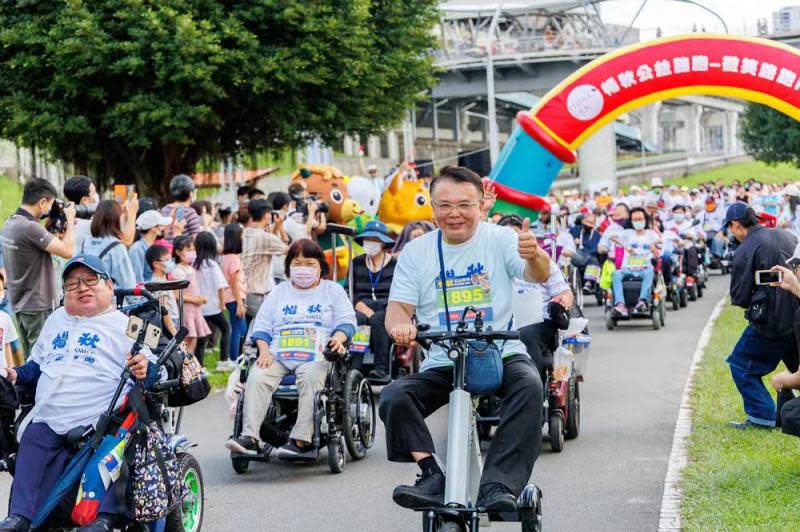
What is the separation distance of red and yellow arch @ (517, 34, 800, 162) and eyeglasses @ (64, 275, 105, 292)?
1103 centimetres

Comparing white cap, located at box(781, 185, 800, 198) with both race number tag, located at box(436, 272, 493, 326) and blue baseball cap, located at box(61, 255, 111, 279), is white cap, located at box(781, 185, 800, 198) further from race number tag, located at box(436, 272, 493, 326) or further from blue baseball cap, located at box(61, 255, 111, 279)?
blue baseball cap, located at box(61, 255, 111, 279)

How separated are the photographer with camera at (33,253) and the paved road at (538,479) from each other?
1.61m

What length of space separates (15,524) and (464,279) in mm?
2326

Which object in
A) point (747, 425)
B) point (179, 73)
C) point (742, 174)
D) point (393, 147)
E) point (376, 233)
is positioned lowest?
point (747, 425)

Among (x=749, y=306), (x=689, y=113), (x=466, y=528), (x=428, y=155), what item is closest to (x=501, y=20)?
(x=428, y=155)

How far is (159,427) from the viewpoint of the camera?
675 cm

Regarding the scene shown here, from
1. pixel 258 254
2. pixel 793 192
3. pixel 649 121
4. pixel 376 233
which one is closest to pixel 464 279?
pixel 376 233

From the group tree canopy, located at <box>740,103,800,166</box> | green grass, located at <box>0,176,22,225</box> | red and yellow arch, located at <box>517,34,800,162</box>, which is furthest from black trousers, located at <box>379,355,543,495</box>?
tree canopy, located at <box>740,103,800,166</box>

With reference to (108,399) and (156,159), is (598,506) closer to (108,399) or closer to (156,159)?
(108,399)

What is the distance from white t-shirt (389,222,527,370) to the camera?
251 inches

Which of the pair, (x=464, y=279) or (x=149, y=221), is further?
(x=149, y=221)

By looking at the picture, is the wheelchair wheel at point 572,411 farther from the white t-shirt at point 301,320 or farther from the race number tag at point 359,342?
the white t-shirt at point 301,320

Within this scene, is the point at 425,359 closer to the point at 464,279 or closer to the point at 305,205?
the point at 464,279

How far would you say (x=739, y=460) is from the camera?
898 centimetres
